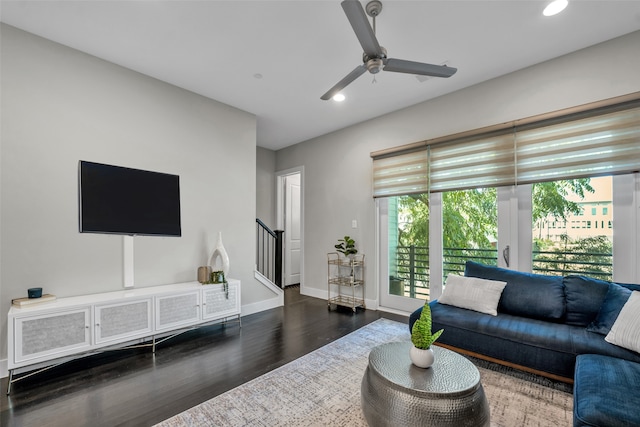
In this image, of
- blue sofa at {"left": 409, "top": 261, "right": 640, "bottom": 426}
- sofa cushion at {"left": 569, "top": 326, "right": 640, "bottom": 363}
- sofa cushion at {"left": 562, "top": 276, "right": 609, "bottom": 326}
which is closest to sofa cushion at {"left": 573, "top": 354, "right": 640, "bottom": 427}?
blue sofa at {"left": 409, "top": 261, "right": 640, "bottom": 426}

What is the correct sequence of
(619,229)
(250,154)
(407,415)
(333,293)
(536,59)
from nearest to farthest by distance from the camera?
(407,415) < (619,229) < (536,59) < (250,154) < (333,293)

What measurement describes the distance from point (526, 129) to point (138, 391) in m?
4.19

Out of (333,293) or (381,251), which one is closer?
(381,251)

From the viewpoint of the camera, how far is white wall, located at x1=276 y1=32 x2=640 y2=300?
2.65 meters

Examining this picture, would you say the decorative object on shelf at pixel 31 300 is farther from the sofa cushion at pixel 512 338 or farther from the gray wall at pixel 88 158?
the sofa cushion at pixel 512 338

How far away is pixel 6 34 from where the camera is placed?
243cm

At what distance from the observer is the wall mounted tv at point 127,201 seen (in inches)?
108

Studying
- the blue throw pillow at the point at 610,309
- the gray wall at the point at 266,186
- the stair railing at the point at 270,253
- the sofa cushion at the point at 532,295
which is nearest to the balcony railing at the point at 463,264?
the sofa cushion at the point at 532,295

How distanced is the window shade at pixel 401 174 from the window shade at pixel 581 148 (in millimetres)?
1044

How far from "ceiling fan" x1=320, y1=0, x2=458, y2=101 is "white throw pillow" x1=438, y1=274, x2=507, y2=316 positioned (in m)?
1.93

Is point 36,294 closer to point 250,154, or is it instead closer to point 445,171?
point 250,154

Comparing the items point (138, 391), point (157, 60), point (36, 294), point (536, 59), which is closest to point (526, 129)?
point (536, 59)

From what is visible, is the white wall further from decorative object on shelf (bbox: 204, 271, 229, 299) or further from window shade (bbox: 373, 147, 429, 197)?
decorative object on shelf (bbox: 204, 271, 229, 299)

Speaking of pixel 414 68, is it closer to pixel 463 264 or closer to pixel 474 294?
pixel 474 294
